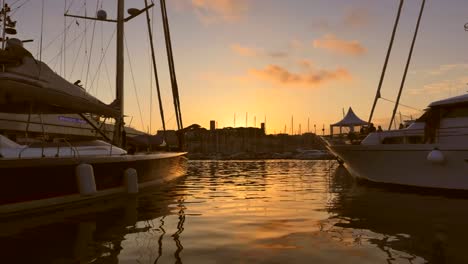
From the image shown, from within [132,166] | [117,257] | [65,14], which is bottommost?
[117,257]

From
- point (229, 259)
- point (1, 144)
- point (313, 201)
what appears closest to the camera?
point (229, 259)

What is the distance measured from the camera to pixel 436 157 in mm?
15234

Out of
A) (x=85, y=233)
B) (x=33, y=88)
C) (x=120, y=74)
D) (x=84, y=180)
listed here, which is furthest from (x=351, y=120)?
(x=85, y=233)

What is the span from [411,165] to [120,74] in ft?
41.5

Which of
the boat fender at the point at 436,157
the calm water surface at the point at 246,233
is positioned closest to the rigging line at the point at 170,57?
the calm water surface at the point at 246,233

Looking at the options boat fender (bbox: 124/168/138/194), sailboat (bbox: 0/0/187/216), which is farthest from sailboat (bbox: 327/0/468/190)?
sailboat (bbox: 0/0/187/216)

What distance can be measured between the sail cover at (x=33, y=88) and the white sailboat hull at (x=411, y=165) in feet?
37.1

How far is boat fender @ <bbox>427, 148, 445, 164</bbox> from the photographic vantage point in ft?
49.9

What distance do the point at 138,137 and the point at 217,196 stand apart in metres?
7.03

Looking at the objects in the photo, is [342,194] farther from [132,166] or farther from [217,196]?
[132,166]

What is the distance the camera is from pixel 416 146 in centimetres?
1638

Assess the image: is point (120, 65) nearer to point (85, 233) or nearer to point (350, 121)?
point (85, 233)

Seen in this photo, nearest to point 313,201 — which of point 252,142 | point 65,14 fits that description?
point 65,14

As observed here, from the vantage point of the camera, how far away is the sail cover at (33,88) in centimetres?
1149
